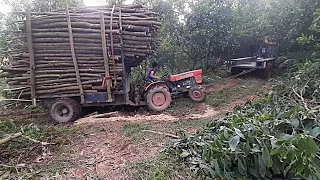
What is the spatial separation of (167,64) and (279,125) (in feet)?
31.6

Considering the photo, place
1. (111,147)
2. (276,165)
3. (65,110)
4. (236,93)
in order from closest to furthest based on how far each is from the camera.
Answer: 1. (276,165)
2. (111,147)
3. (65,110)
4. (236,93)

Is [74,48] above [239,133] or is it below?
above

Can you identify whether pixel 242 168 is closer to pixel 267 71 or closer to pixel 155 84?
pixel 155 84

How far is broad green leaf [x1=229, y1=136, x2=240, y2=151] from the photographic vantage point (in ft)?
8.69

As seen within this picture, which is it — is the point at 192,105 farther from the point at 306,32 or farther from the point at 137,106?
the point at 306,32

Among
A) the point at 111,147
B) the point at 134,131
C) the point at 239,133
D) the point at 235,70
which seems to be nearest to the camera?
the point at 239,133

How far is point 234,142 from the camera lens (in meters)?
2.70

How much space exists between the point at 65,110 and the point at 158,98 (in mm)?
2722

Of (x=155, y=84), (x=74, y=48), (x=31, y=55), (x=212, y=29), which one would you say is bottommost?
(x=155, y=84)

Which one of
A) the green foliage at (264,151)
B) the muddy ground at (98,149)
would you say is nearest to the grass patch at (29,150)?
the muddy ground at (98,149)

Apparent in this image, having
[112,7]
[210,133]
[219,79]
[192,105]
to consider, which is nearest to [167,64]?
[219,79]

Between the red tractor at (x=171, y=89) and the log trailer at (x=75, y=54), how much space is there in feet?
3.20

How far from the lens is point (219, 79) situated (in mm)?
11547

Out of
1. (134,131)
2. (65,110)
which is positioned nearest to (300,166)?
(134,131)
